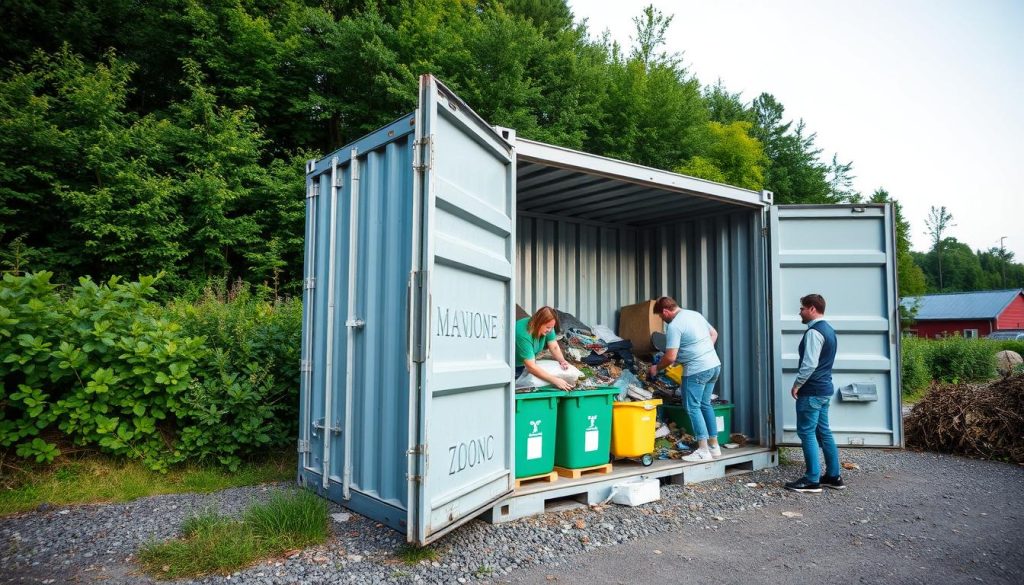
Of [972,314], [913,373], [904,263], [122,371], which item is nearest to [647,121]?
[913,373]

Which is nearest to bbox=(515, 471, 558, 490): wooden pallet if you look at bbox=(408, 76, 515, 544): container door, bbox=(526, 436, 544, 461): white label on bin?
bbox=(526, 436, 544, 461): white label on bin

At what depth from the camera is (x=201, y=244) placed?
41.4 feet

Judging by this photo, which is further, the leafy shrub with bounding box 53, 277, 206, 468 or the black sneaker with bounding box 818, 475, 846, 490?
the black sneaker with bounding box 818, 475, 846, 490

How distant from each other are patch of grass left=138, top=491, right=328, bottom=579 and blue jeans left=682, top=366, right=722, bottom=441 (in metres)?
3.70

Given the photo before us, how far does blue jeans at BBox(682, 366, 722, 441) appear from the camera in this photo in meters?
5.85

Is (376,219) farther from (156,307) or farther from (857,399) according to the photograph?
(857,399)

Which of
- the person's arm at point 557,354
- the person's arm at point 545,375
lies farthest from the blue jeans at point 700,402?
the person's arm at point 545,375

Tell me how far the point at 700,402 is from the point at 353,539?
12.1ft

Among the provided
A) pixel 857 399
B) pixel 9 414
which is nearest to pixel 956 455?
pixel 857 399

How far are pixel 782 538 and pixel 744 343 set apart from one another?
9.62ft

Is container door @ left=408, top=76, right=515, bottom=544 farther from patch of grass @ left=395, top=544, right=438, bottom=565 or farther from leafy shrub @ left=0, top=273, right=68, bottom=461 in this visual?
leafy shrub @ left=0, top=273, right=68, bottom=461

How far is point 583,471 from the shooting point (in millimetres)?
5203

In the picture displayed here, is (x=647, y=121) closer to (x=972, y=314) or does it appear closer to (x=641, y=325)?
(x=641, y=325)

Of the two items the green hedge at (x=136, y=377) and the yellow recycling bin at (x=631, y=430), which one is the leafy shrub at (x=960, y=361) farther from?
the green hedge at (x=136, y=377)
